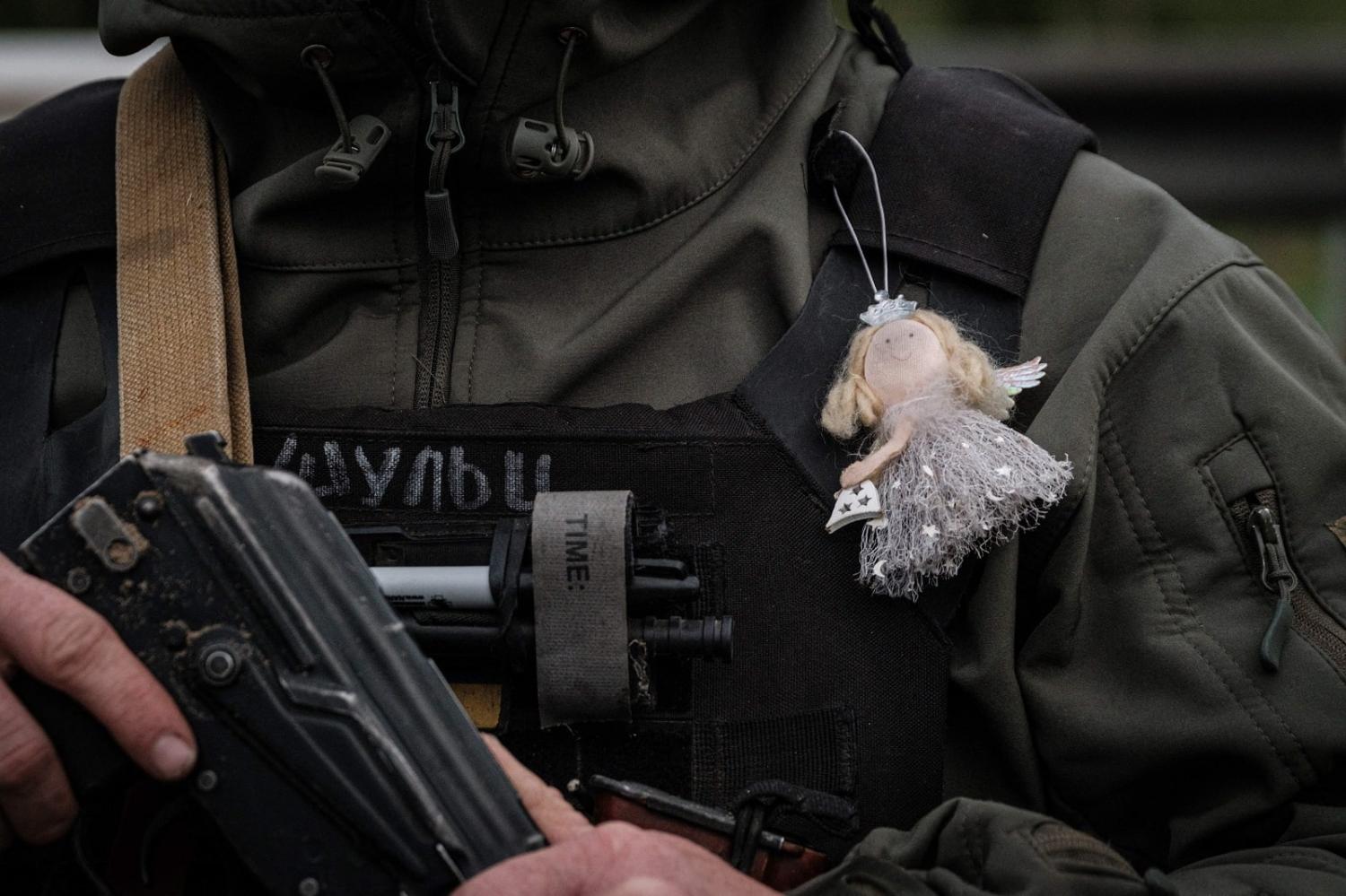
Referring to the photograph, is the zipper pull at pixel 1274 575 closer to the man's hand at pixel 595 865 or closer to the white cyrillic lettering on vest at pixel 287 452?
the man's hand at pixel 595 865

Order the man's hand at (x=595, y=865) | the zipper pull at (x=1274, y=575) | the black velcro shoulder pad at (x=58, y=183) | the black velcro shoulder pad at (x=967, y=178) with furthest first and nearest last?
the black velcro shoulder pad at (x=58, y=183) < the black velcro shoulder pad at (x=967, y=178) < the zipper pull at (x=1274, y=575) < the man's hand at (x=595, y=865)

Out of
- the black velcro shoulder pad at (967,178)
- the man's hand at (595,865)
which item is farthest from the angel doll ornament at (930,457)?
the man's hand at (595,865)

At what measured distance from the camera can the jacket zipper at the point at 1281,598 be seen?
1461 millimetres

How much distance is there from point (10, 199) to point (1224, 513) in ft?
5.33

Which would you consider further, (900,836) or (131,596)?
(900,836)

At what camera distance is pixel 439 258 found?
173cm

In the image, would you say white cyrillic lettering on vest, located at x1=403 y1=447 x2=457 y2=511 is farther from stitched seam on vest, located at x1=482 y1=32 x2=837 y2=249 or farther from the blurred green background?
the blurred green background

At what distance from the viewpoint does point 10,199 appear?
1.84 metres

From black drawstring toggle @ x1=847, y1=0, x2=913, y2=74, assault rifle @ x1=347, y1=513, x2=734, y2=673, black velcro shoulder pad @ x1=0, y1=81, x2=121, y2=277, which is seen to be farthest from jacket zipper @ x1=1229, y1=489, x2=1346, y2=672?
black velcro shoulder pad @ x1=0, y1=81, x2=121, y2=277

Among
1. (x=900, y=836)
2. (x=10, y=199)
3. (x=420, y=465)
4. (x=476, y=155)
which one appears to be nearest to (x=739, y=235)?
(x=476, y=155)

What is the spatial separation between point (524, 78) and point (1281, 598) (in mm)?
1077

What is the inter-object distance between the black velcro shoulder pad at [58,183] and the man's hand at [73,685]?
2.11 ft

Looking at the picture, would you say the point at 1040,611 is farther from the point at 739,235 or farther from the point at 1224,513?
the point at 739,235

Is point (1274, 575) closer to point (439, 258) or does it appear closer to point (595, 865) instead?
point (595, 865)
